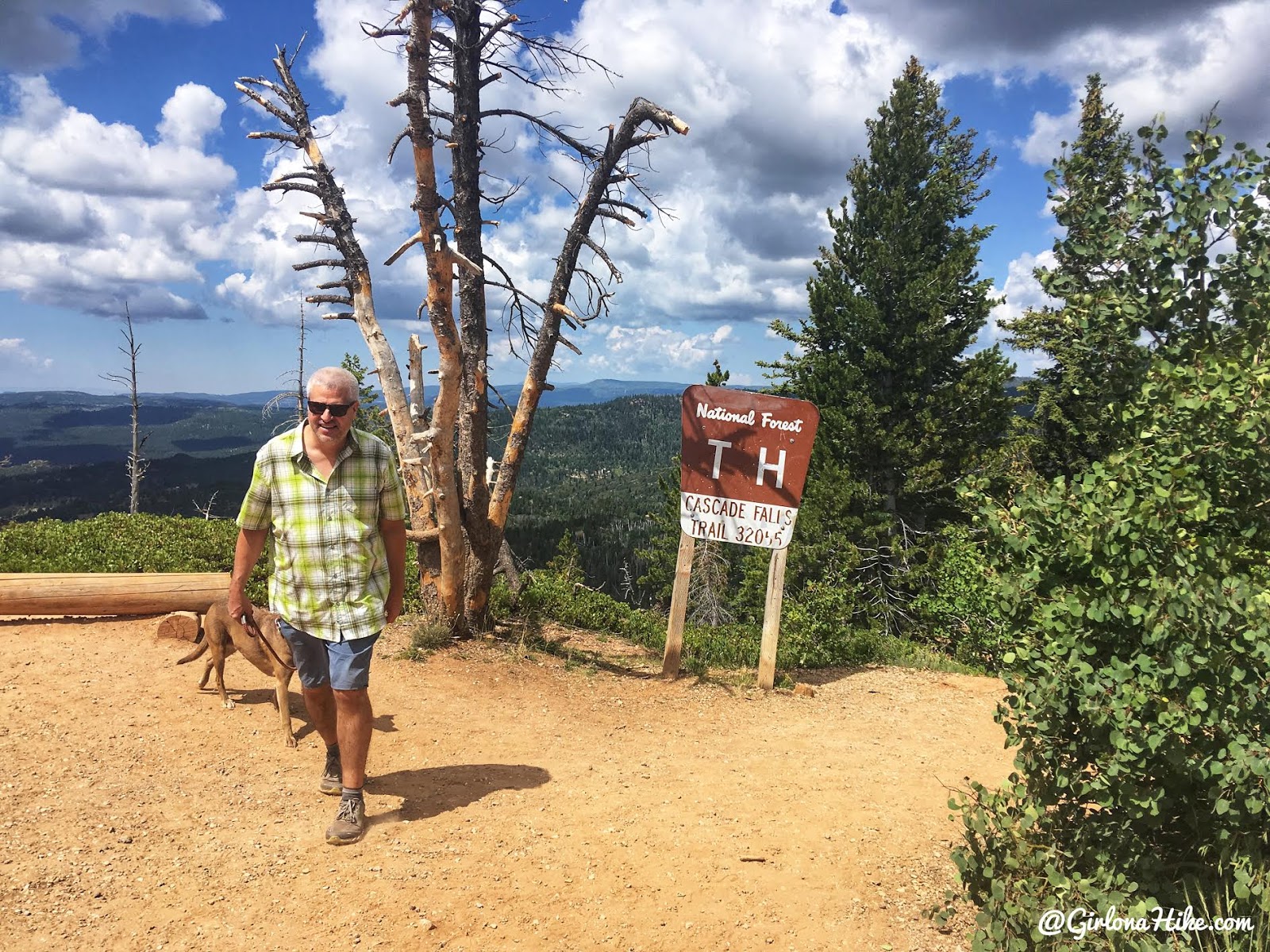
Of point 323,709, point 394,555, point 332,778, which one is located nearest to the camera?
point 394,555

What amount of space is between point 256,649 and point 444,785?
1703mm

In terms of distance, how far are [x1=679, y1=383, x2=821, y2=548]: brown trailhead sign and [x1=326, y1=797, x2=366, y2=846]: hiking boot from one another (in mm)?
4251

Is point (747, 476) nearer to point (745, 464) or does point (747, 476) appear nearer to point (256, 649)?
point (745, 464)

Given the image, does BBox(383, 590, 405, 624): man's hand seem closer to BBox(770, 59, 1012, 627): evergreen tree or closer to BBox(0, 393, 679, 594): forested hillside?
BBox(0, 393, 679, 594): forested hillside

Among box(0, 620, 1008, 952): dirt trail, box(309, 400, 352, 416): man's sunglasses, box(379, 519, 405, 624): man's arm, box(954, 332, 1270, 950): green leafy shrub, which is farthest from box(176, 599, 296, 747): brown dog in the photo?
box(954, 332, 1270, 950): green leafy shrub

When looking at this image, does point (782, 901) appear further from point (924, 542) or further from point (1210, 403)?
point (924, 542)

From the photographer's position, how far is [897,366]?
63.7 feet

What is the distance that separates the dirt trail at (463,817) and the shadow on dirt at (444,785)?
2 centimetres

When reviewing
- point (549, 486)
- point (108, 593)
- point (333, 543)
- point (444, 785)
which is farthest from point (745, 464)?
point (549, 486)

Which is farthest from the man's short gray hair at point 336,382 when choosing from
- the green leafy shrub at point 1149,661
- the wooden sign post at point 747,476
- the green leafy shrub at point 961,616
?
the green leafy shrub at point 961,616

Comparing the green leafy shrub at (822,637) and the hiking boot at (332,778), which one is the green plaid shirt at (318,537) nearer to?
the hiking boot at (332,778)

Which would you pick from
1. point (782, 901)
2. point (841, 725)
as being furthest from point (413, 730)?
point (841, 725)

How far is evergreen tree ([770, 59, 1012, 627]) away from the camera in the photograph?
1844 centimetres

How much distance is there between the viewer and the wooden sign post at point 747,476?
7.41 metres
